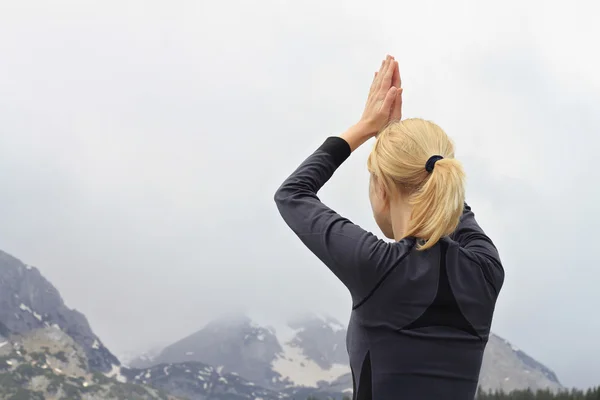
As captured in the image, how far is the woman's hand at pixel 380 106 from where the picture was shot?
184cm

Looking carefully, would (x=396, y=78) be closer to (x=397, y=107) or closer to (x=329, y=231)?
(x=397, y=107)

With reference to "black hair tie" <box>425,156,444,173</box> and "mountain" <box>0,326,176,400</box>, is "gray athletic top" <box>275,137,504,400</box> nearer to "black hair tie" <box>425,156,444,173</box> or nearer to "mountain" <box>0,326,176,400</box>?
"black hair tie" <box>425,156,444,173</box>

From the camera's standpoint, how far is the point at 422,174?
1.62m

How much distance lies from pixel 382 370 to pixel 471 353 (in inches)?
9.2

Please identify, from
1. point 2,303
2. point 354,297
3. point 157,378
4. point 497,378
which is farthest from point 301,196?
point 2,303

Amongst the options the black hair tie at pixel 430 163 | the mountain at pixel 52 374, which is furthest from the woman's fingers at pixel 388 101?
the mountain at pixel 52 374

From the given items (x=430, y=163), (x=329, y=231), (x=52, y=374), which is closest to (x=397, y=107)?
(x=430, y=163)

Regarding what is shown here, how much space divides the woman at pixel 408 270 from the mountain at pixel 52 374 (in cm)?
8714

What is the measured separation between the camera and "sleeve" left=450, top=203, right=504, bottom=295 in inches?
67.8

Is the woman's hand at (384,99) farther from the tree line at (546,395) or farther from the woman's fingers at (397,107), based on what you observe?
the tree line at (546,395)

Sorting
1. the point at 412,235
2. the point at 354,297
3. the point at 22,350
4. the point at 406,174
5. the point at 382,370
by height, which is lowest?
the point at 382,370

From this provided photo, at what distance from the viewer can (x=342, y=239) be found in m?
1.59

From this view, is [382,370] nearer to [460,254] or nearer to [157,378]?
[460,254]

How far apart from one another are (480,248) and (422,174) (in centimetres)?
33
